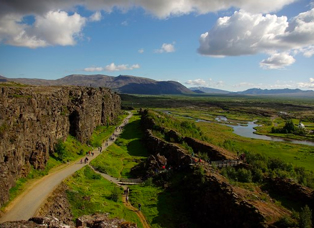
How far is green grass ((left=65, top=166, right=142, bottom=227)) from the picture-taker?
1531 inches

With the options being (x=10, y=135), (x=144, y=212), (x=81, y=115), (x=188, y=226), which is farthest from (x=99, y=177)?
(x=81, y=115)

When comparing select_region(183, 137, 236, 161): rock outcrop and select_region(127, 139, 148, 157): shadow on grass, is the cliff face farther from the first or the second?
select_region(183, 137, 236, 161): rock outcrop

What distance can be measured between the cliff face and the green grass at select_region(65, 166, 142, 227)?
8.69 metres

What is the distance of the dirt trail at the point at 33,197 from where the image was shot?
104ft

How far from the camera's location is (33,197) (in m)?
37.0

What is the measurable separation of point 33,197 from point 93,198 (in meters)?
9.67

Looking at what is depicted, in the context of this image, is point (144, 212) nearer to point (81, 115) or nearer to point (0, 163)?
point (0, 163)

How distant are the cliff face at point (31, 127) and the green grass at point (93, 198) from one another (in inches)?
342

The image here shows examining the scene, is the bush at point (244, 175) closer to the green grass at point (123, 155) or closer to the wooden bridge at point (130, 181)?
the wooden bridge at point (130, 181)

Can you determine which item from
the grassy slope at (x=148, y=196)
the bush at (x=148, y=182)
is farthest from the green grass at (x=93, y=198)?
the bush at (x=148, y=182)

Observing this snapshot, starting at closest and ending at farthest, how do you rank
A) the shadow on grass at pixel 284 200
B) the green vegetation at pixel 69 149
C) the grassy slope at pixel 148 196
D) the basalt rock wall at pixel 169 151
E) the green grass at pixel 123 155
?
the shadow on grass at pixel 284 200 → the grassy slope at pixel 148 196 → the basalt rock wall at pixel 169 151 → the green vegetation at pixel 69 149 → the green grass at pixel 123 155

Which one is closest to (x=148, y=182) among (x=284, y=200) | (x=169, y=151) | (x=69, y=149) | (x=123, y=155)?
(x=169, y=151)

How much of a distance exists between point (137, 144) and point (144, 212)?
1926 inches

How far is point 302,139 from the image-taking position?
128250mm
